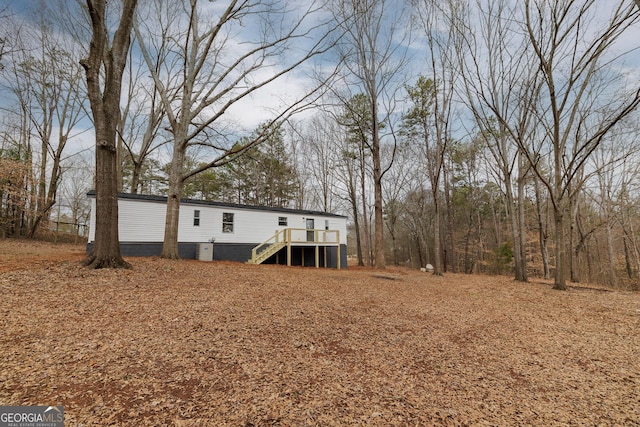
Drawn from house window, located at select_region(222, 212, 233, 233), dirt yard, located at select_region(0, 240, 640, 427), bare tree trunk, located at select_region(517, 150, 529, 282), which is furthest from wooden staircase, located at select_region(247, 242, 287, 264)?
bare tree trunk, located at select_region(517, 150, 529, 282)

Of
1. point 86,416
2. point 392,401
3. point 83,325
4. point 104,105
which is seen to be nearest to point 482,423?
point 392,401

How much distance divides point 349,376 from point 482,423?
39.3 inches

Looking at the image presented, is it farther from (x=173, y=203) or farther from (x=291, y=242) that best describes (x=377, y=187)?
(x=173, y=203)

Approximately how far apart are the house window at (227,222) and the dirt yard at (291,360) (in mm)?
9608

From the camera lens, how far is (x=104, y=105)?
538 centimetres

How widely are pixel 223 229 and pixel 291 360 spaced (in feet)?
41.5

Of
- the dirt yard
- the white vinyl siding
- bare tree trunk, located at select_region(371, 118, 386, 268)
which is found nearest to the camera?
the dirt yard

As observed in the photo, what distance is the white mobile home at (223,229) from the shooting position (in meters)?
11.5

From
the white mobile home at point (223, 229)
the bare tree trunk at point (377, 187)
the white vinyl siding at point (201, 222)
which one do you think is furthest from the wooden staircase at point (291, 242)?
the bare tree trunk at point (377, 187)

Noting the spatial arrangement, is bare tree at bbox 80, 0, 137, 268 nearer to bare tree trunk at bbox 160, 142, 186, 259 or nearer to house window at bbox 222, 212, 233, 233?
bare tree trunk at bbox 160, 142, 186, 259

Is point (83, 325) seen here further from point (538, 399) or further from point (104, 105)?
point (104, 105)

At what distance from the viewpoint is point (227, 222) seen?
14.2 meters

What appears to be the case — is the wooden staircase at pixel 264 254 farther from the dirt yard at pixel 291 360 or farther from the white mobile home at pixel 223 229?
the dirt yard at pixel 291 360

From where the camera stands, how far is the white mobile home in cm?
1149
